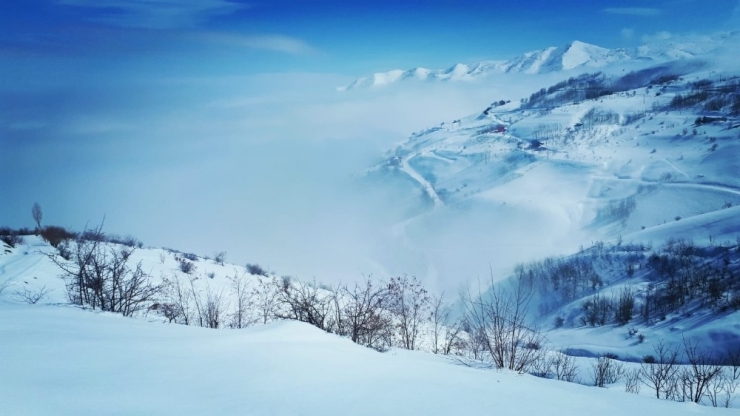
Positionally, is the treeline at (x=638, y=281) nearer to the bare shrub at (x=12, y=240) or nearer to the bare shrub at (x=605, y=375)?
the bare shrub at (x=605, y=375)

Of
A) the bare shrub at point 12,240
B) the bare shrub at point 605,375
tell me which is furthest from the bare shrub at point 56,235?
the bare shrub at point 605,375

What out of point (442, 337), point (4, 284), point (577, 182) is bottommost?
point (442, 337)

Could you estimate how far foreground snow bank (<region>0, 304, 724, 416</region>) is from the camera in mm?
3125

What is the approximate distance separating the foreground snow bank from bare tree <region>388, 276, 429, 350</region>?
20.2 feet

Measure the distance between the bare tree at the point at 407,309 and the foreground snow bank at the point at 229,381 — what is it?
6.14 meters

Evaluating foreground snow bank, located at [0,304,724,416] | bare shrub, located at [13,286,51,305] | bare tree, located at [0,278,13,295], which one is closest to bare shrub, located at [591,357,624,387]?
foreground snow bank, located at [0,304,724,416]

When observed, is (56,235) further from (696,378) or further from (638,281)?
(638,281)

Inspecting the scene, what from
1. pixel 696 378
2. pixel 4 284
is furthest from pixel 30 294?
pixel 696 378

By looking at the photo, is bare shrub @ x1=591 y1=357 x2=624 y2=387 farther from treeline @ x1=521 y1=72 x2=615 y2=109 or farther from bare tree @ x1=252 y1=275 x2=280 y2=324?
treeline @ x1=521 y1=72 x2=615 y2=109

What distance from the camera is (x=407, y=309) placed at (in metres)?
12.5

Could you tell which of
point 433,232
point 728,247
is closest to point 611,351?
point 728,247

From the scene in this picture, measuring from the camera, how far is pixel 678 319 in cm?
2419

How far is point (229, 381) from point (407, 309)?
929cm

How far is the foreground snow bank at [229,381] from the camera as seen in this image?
10.3ft
